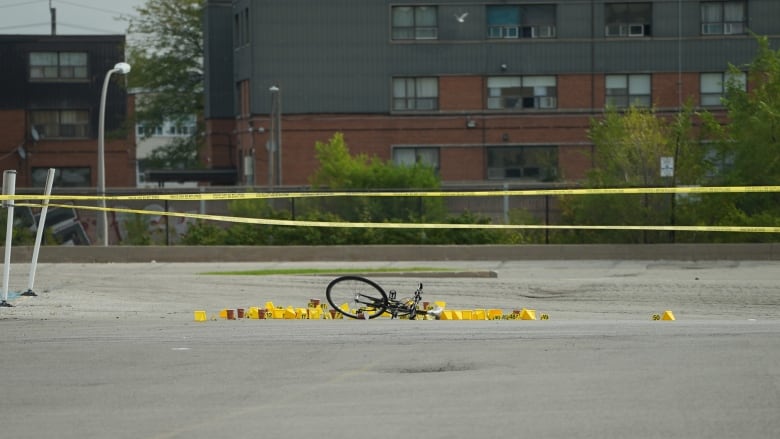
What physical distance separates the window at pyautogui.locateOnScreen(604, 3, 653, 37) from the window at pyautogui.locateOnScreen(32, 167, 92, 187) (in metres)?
28.3

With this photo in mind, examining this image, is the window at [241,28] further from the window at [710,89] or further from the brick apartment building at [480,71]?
the window at [710,89]

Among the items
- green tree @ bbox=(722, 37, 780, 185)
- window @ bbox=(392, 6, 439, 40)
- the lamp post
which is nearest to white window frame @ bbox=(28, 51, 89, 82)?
the lamp post

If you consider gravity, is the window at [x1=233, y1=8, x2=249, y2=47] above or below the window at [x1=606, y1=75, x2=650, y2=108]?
above

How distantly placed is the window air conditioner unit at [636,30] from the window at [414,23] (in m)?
8.19

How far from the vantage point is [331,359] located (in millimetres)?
11828

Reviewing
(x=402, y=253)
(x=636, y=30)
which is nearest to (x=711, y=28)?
(x=636, y=30)

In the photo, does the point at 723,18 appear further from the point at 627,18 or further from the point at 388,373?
the point at 388,373

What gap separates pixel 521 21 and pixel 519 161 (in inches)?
236

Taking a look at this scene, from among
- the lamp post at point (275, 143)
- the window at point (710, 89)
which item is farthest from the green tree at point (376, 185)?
the window at point (710, 89)

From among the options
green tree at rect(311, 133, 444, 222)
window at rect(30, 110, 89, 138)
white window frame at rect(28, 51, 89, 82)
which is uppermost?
white window frame at rect(28, 51, 89, 82)

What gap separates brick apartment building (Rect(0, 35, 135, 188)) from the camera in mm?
64562

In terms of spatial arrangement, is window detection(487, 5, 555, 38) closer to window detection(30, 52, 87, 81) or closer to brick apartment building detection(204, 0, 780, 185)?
brick apartment building detection(204, 0, 780, 185)

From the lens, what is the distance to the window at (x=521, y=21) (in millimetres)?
53594

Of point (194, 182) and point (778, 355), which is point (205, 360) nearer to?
point (778, 355)
